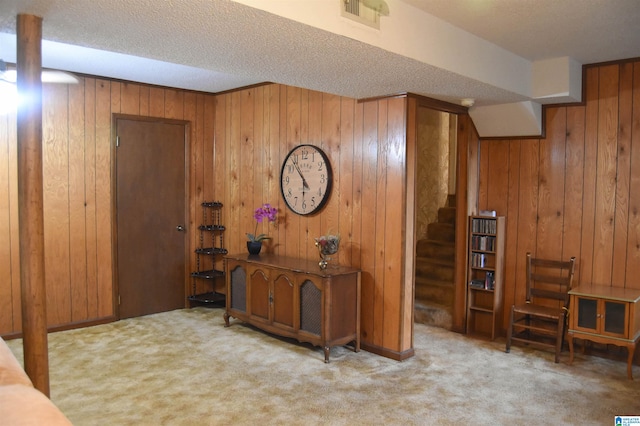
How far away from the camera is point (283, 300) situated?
4238 millimetres

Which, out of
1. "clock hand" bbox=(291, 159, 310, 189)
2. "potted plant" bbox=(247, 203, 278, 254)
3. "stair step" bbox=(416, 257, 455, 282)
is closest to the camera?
"clock hand" bbox=(291, 159, 310, 189)

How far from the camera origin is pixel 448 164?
639 centimetres

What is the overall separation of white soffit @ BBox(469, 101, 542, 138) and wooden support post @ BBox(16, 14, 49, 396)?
11.6ft

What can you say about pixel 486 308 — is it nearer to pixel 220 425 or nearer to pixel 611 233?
pixel 611 233

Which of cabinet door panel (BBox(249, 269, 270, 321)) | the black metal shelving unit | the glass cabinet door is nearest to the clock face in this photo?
cabinet door panel (BBox(249, 269, 270, 321))

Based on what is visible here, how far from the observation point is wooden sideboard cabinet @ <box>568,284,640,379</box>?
3.50 meters

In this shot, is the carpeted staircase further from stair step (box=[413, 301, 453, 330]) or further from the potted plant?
the potted plant

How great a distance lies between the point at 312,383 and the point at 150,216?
2778 mm

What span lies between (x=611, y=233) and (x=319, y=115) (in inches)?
105

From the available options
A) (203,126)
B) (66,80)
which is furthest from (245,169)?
(66,80)

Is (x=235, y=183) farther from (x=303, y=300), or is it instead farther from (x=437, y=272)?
(x=437, y=272)

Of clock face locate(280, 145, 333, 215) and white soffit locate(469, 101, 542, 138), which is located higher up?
white soffit locate(469, 101, 542, 138)

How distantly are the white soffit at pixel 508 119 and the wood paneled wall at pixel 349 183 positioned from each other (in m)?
1.01

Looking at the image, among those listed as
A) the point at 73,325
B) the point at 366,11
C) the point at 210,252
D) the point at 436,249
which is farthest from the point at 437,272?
the point at 73,325
